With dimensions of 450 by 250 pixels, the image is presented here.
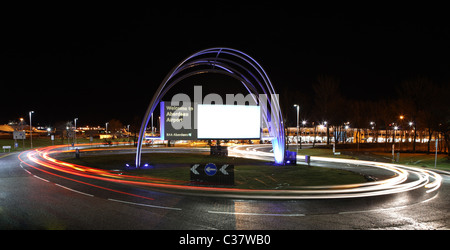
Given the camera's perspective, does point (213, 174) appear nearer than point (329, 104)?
Yes

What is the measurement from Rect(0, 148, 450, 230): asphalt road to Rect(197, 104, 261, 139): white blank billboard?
48.9 ft

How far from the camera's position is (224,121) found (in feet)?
92.9

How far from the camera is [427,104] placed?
45.8 metres

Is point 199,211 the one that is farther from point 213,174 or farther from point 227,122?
point 227,122

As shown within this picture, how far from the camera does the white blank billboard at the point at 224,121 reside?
2830 centimetres

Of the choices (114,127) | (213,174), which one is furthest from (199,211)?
(114,127)

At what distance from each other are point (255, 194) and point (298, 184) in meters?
3.81

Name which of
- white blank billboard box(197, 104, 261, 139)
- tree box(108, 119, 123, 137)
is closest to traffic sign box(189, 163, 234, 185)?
white blank billboard box(197, 104, 261, 139)

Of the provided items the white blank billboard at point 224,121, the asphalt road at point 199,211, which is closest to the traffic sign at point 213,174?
the asphalt road at point 199,211

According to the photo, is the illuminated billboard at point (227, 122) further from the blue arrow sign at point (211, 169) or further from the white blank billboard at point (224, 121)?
the blue arrow sign at point (211, 169)

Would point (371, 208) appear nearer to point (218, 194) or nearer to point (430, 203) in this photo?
point (430, 203)

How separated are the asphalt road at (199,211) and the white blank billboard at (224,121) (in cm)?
1490

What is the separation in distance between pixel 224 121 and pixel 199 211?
1859 centimetres
